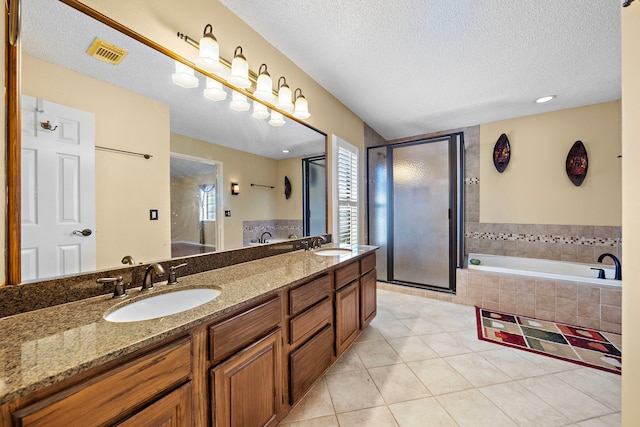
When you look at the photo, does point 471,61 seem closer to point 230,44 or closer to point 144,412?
point 230,44

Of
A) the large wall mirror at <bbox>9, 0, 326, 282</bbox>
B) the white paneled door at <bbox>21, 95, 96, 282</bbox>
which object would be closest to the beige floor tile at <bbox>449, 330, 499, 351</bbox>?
the large wall mirror at <bbox>9, 0, 326, 282</bbox>

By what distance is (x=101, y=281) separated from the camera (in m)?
0.95

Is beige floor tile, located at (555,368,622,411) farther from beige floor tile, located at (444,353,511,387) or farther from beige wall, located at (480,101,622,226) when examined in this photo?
beige wall, located at (480,101,622,226)

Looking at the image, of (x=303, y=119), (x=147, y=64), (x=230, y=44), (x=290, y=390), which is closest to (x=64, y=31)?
(x=147, y=64)

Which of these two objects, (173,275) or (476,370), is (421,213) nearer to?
(476,370)

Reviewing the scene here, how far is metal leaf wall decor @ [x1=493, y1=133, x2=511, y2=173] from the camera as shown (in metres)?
3.46

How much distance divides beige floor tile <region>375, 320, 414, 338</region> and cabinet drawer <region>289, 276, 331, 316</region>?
1.07m

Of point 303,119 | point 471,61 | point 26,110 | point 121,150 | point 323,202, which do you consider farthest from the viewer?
point 323,202

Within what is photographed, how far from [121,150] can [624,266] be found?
2.07 m

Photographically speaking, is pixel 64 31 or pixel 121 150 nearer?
pixel 64 31

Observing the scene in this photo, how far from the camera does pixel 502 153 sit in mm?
3480

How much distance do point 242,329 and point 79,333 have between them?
49 centimetres

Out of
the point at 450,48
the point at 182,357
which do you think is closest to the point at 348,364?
the point at 182,357

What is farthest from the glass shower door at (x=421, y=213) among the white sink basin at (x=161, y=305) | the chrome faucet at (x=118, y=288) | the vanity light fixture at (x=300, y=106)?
the chrome faucet at (x=118, y=288)
